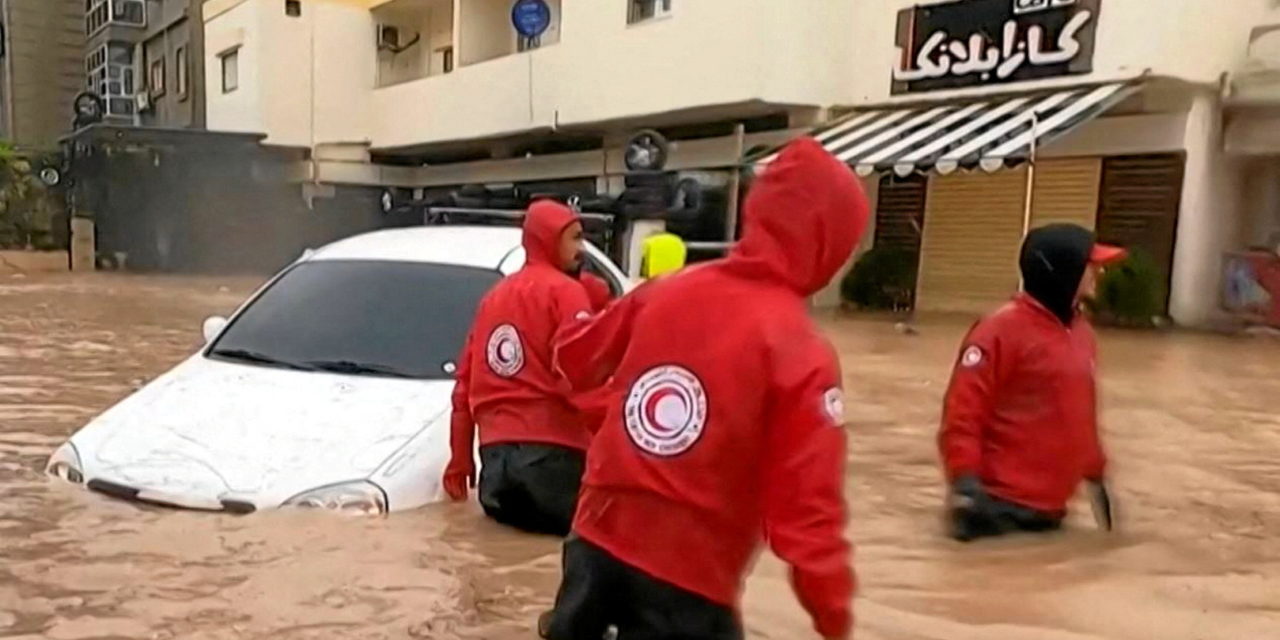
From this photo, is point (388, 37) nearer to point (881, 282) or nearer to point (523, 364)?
point (881, 282)

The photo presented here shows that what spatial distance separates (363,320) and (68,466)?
132 cm

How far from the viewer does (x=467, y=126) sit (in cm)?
2297

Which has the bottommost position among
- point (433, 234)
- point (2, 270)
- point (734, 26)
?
point (2, 270)

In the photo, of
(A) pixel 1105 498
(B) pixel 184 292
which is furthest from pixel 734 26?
(A) pixel 1105 498

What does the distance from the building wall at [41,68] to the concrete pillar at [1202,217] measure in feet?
105

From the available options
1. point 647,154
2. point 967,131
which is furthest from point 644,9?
point 967,131

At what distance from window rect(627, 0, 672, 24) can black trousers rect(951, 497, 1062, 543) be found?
48.6 ft

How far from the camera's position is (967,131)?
14430 mm

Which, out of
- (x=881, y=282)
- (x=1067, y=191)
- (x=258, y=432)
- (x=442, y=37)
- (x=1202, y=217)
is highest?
(x=442, y=37)

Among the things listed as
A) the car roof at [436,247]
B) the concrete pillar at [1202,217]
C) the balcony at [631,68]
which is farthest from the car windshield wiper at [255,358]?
the concrete pillar at [1202,217]

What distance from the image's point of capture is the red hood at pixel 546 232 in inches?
179

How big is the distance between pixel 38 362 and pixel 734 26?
9.87 metres

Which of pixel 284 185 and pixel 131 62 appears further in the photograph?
pixel 131 62

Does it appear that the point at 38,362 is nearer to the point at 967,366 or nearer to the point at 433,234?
the point at 433,234
